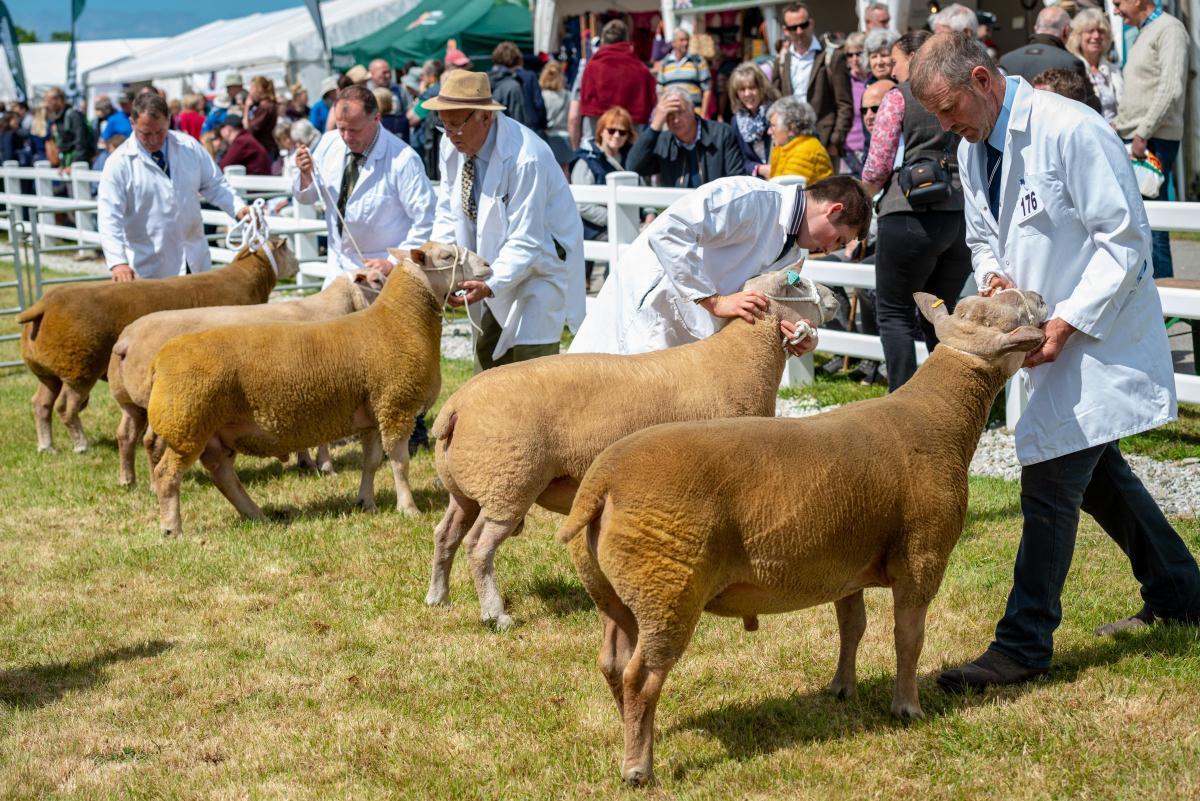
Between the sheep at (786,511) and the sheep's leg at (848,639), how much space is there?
22 cm

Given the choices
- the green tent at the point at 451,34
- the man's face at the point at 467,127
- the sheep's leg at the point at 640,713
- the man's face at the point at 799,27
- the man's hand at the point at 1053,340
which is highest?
the green tent at the point at 451,34

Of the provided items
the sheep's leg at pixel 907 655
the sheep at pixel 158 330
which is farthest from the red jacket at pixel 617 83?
the sheep's leg at pixel 907 655

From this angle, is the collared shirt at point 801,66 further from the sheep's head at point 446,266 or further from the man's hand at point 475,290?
the man's hand at point 475,290

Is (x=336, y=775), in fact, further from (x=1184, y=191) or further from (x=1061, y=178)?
(x=1184, y=191)

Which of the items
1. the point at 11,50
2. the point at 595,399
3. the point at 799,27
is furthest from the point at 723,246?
the point at 11,50

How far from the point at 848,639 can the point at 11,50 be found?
32414 mm

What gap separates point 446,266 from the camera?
6555 mm

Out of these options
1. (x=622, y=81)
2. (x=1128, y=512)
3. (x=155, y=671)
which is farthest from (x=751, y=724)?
(x=622, y=81)

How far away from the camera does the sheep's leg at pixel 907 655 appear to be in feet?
13.4

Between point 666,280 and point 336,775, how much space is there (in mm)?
2385

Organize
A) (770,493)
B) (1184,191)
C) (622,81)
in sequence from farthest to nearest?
(622,81)
(1184,191)
(770,493)

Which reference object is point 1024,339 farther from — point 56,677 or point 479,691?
point 56,677

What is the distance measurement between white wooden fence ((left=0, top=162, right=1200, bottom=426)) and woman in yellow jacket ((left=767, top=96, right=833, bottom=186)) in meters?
0.87

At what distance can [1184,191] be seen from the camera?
11.2 meters
